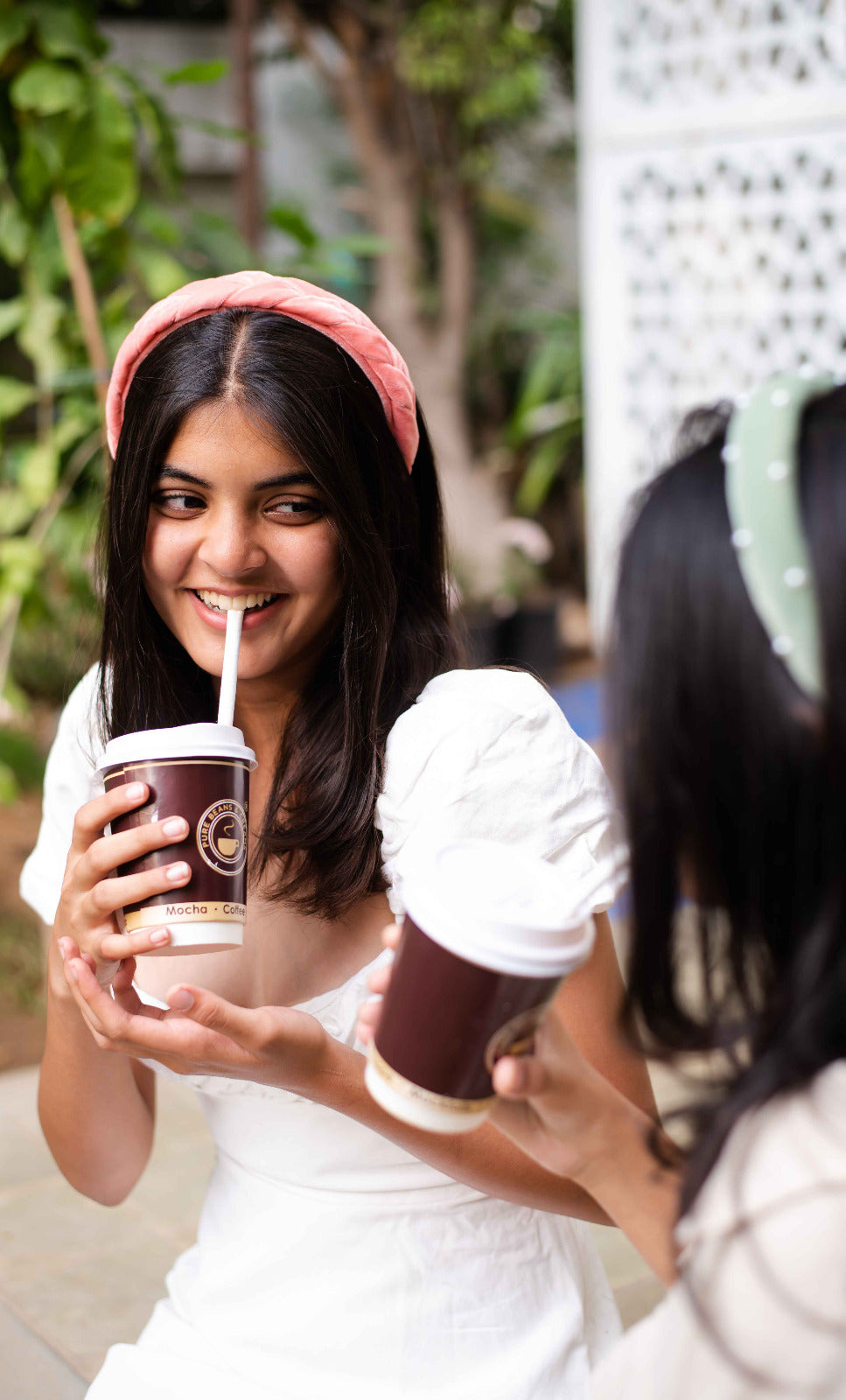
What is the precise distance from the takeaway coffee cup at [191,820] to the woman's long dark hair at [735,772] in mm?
442

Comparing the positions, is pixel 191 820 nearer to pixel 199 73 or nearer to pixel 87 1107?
pixel 87 1107

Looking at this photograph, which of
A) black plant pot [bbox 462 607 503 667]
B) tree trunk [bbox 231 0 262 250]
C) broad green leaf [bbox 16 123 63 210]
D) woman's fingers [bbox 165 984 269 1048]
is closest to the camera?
woman's fingers [bbox 165 984 269 1048]

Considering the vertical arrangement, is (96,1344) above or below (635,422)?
below

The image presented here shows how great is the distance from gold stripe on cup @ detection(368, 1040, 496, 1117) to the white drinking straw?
1.80ft

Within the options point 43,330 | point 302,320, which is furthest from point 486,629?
point 302,320

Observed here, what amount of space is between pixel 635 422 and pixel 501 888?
12.7ft

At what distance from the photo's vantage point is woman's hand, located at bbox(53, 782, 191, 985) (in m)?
1.20

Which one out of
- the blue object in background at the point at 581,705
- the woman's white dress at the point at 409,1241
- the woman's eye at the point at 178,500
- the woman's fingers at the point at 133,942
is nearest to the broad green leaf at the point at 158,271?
the woman's eye at the point at 178,500

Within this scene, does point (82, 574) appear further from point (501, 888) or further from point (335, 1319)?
point (501, 888)

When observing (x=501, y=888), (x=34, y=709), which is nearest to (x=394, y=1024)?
(x=501, y=888)

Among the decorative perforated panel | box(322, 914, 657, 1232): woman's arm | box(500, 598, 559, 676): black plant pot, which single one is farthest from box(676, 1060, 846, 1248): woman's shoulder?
box(500, 598, 559, 676): black plant pot

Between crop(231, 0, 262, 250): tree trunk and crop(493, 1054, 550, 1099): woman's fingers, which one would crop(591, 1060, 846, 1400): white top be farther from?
crop(231, 0, 262, 250): tree trunk

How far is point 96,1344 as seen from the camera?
2.31m

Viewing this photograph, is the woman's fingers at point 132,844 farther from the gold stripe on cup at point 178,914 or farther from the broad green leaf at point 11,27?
the broad green leaf at point 11,27
